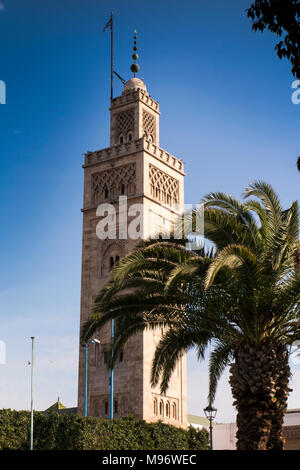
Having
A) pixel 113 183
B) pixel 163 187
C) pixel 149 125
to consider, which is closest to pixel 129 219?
pixel 113 183

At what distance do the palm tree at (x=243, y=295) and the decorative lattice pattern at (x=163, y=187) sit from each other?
90.6 ft

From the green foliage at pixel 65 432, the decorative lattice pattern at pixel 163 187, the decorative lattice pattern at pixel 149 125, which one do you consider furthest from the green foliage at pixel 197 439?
the decorative lattice pattern at pixel 149 125

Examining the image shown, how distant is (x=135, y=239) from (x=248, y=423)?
27160 millimetres

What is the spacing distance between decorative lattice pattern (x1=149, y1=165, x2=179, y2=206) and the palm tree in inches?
1088

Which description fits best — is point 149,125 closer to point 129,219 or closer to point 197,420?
point 129,219

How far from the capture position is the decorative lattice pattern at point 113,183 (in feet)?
150

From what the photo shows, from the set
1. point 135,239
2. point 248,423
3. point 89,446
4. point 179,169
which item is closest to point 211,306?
point 248,423

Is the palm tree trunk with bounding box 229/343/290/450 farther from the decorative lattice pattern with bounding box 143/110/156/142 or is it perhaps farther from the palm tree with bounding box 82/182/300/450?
the decorative lattice pattern with bounding box 143/110/156/142

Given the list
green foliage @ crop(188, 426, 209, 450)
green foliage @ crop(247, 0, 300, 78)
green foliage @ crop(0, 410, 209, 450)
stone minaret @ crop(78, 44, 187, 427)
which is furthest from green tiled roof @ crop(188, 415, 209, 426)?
green foliage @ crop(247, 0, 300, 78)

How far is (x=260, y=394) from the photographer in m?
17.2

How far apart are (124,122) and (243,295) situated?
33.3 metres

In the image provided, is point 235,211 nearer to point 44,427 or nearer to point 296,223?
point 296,223

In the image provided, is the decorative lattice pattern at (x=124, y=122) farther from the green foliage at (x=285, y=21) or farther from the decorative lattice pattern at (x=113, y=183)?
the green foliage at (x=285, y=21)

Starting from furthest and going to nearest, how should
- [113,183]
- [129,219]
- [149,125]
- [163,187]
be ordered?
[149,125] → [163,187] → [113,183] → [129,219]
